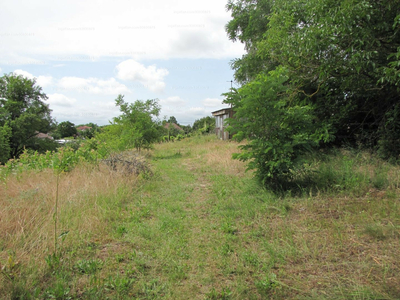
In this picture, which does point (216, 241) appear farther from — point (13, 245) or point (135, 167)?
point (135, 167)

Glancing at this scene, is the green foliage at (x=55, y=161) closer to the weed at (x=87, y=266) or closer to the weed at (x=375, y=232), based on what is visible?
the weed at (x=87, y=266)

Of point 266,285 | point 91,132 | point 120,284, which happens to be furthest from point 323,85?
point 91,132

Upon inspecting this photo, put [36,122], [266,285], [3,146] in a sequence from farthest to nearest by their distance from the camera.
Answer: [36,122]
[3,146]
[266,285]

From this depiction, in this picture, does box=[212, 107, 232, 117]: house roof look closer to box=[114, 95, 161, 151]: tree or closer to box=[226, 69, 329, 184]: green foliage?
box=[114, 95, 161, 151]: tree

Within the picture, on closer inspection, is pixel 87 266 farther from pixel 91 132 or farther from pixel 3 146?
pixel 3 146

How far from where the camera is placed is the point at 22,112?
34.3m

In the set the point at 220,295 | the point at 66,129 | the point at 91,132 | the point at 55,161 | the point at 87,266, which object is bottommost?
the point at 220,295

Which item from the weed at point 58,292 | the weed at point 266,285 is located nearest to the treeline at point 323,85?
the weed at point 266,285

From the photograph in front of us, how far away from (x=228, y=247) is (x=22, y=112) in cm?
4028

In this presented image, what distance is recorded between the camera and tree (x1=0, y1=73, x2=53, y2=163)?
31.4 meters

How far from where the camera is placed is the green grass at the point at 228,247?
2.44 metres

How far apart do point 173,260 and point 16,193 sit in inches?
127

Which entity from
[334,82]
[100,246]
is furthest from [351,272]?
[334,82]

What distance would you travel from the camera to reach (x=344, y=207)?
4.16 m
